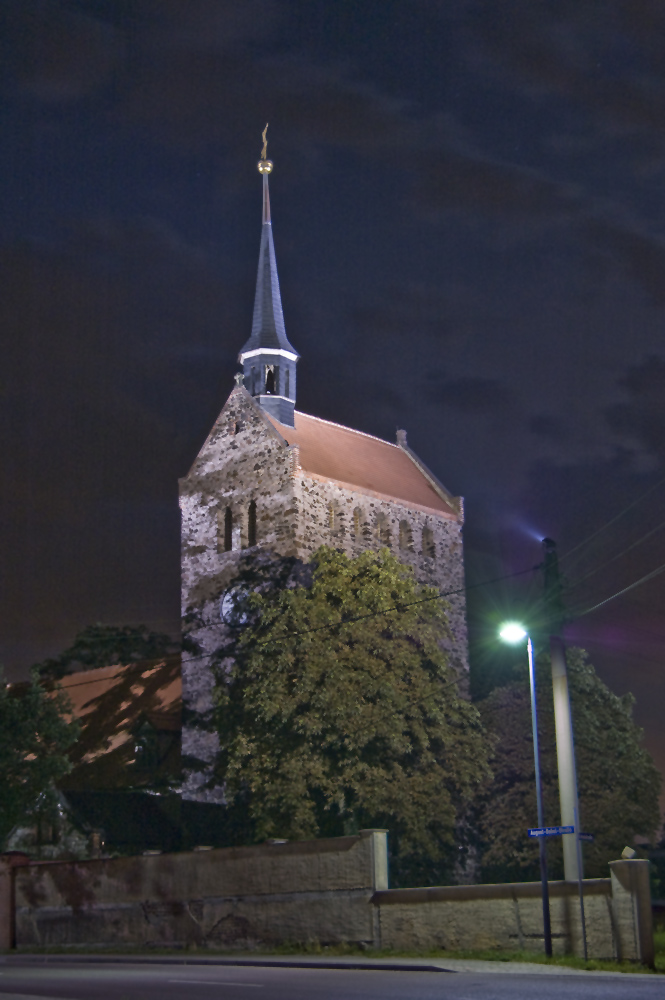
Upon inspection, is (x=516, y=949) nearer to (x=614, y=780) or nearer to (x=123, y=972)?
(x=123, y=972)

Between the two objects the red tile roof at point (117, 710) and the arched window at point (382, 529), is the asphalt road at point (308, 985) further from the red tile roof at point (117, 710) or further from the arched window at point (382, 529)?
the red tile roof at point (117, 710)

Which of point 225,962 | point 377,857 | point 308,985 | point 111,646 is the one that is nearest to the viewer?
point 308,985

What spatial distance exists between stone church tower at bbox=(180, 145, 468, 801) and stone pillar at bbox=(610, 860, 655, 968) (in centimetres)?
2860

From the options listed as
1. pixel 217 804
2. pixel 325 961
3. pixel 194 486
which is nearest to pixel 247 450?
pixel 194 486

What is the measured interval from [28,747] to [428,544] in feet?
68.6

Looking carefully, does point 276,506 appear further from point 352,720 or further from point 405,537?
point 352,720

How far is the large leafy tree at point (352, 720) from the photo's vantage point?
39.3 metres

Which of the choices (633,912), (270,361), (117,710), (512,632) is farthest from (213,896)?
(270,361)

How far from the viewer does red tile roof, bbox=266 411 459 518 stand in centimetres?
5309

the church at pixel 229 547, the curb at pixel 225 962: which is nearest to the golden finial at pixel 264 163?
the church at pixel 229 547

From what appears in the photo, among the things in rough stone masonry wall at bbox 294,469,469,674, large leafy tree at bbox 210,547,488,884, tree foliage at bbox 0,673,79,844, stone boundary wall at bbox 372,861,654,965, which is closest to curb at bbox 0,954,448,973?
stone boundary wall at bbox 372,861,654,965

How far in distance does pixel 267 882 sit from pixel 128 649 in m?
45.2

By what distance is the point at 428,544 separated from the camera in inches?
2191

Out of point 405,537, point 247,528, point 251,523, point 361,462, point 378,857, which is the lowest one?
point 378,857
